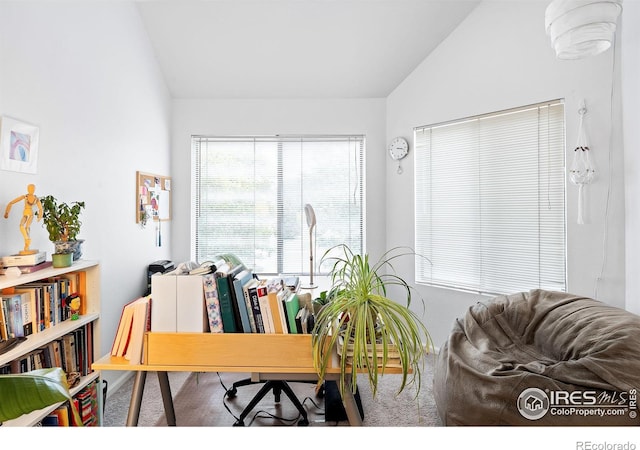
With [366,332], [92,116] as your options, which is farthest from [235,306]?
[92,116]

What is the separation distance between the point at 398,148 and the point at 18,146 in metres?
2.85

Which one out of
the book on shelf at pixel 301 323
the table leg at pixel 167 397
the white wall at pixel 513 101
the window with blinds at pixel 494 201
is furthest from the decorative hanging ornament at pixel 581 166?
the table leg at pixel 167 397

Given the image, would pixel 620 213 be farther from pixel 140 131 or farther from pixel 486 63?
pixel 140 131

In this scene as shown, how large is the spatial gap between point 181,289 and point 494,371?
4.91 feet

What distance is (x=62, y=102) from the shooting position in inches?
84.5

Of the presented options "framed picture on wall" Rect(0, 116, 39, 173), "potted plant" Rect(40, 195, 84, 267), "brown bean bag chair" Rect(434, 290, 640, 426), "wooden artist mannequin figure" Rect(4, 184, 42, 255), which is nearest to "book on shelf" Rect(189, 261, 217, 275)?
"potted plant" Rect(40, 195, 84, 267)

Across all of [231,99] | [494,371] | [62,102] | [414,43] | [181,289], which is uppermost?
[414,43]

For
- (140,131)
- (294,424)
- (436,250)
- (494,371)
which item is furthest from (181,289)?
(436,250)

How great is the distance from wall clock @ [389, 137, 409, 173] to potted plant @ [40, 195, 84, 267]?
8.72ft

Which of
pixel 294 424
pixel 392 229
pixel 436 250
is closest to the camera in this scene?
pixel 294 424

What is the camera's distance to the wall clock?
354cm

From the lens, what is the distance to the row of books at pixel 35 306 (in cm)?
154

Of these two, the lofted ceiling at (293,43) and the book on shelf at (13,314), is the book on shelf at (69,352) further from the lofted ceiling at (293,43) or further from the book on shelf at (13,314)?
the lofted ceiling at (293,43)

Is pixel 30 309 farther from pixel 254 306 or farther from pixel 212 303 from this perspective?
pixel 254 306
